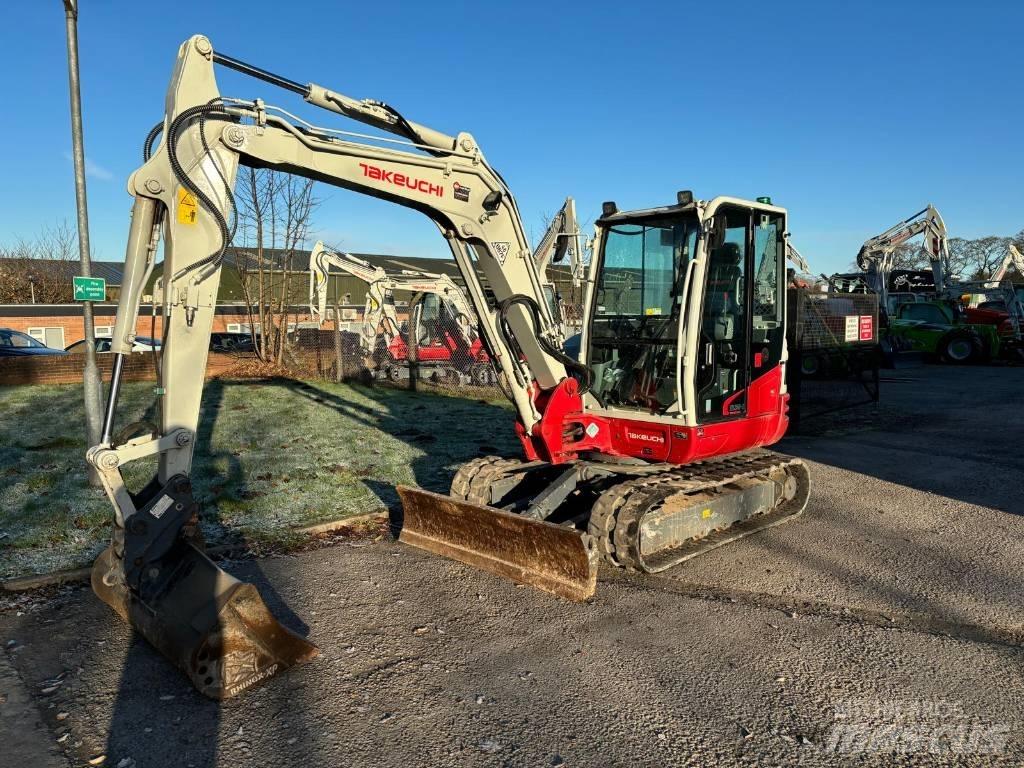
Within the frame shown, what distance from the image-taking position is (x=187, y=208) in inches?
174

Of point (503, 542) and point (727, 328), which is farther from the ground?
point (727, 328)

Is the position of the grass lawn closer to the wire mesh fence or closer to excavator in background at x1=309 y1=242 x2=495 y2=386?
excavator in background at x1=309 y1=242 x2=495 y2=386

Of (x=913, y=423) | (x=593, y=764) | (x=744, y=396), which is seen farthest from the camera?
(x=913, y=423)

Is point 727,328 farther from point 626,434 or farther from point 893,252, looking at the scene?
point 893,252

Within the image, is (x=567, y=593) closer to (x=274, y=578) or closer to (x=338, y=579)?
(x=338, y=579)

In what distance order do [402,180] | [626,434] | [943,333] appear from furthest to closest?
1. [943,333]
2. [626,434]
3. [402,180]

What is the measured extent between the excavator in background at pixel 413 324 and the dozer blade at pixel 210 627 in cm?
1286

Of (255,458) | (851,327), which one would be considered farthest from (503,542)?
(851,327)

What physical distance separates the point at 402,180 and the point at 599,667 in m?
3.27

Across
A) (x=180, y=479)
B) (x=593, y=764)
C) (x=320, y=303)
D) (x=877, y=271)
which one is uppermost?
(x=877, y=271)

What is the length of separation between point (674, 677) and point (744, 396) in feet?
9.94

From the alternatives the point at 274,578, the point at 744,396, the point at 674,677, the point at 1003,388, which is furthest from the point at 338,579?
the point at 1003,388

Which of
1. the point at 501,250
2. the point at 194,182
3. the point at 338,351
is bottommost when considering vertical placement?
the point at 338,351

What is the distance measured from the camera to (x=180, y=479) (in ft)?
14.8
